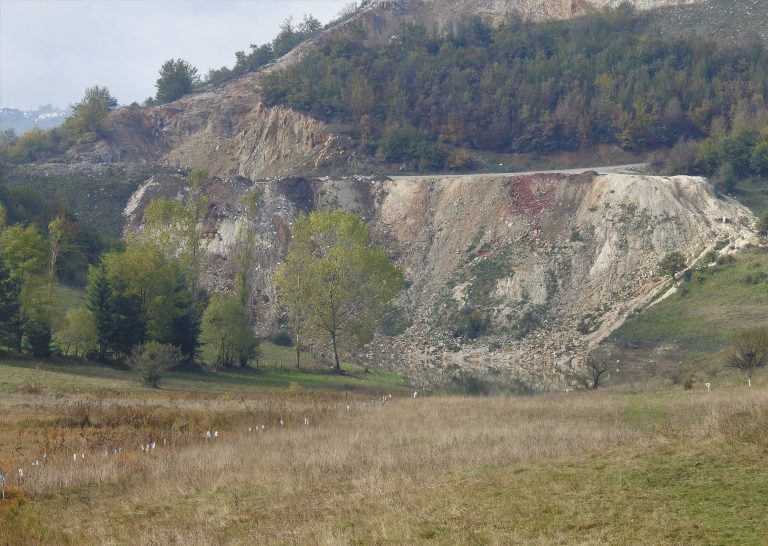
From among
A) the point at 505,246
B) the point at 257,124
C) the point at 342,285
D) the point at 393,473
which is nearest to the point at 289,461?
the point at 393,473

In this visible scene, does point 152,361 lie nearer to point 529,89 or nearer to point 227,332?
point 227,332

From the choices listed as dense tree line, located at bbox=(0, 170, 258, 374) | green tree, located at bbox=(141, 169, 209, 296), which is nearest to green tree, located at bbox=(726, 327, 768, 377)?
dense tree line, located at bbox=(0, 170, 258, 374)

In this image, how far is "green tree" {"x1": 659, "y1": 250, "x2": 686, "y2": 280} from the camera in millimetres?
68438

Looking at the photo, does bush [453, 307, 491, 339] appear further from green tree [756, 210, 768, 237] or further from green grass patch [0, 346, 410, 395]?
green tree [756, 210, 768, 237]

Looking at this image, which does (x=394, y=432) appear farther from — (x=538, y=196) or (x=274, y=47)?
(x=274, y=47)

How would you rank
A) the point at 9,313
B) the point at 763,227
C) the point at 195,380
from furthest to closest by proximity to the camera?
the point at 763,227
the point at 195,380
the point at 9,313

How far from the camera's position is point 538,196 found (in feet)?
276

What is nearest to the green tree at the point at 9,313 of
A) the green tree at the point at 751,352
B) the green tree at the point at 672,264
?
the green tree at the point at 751,352

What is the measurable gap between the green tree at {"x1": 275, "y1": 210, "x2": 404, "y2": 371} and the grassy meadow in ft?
87.3

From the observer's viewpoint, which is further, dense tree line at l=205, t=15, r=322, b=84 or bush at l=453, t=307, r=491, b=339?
dense tree line at l=205, t=15, r=322, b=84

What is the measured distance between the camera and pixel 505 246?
80688 millimetres

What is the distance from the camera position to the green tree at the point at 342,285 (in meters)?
56.5

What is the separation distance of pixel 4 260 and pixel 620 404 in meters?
34.0

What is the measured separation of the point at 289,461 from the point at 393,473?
340 centimetres
